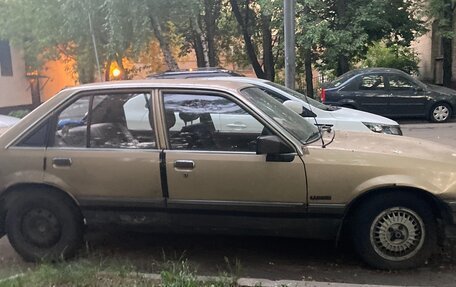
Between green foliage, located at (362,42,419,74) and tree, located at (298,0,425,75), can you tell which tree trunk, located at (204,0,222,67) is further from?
green foliage, located at (362,42,419,74)

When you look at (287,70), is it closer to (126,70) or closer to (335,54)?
(335,54)

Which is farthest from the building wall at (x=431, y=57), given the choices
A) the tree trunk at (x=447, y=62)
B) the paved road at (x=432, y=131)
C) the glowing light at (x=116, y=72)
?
the glowing light at (x=116, y=72)

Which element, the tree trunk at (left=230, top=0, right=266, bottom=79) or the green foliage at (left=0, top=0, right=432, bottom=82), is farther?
the tree trunk at (left=230, top=0, right=266, bottom=79)

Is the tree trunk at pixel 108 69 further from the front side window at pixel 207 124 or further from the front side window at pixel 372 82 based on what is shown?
the front side window at pixel 207 124

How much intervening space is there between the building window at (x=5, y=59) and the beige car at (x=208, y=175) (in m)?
20.8

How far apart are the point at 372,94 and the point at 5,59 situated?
17.5 metres

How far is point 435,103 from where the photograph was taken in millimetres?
14047

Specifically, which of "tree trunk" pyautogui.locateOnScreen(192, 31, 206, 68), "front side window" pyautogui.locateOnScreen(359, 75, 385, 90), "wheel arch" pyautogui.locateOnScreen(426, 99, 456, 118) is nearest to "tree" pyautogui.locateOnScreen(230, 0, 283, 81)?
"tree trunk" pyautogui.locateOnScreen(192, 31, 206, 68)

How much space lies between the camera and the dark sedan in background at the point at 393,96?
14.1 meters

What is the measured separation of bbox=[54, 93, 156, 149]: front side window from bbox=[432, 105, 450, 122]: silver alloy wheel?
1154 centimetres

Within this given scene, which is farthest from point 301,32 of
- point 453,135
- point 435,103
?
point 453,135

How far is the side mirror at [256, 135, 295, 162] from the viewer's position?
4129mm

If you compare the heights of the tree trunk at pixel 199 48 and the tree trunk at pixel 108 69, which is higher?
the tree trunk at pixel 199 48

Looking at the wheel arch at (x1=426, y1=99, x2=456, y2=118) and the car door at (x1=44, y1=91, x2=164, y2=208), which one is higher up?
the car door at (x1=44, y1=91, x2=164, y2=208)
